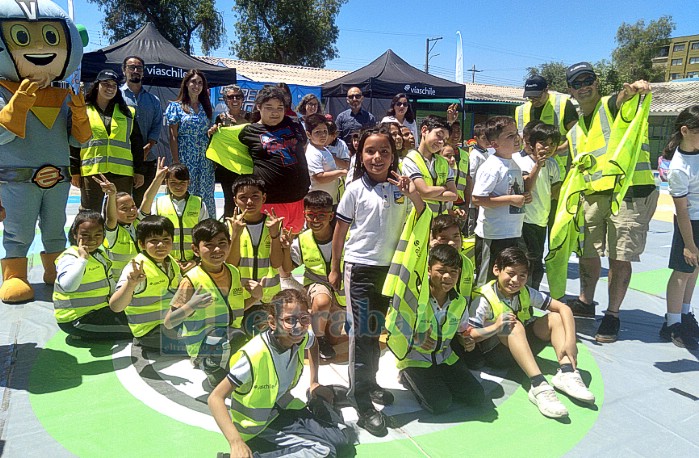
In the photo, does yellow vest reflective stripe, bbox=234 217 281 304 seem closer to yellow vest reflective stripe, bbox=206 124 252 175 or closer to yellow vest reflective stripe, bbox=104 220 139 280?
yellow vest reflective stripe, bbox=206 124 252 175

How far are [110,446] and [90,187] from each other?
288 centimetres

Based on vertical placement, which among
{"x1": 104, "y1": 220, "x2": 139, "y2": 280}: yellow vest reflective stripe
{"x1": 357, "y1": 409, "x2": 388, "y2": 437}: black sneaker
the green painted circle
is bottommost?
the green painted circle

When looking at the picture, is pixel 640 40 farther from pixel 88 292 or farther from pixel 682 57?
pixel 88 292

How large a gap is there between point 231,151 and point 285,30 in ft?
89.0

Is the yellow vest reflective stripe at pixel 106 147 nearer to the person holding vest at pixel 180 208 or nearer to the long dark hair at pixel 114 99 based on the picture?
the long dark hair at pixel 114 99

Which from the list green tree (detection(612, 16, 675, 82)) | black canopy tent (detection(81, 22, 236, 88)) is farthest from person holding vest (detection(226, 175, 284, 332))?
green tree (detection(612, 16, 675, 82))

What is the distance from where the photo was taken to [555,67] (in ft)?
136

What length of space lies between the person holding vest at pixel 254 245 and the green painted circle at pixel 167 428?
0.88 m

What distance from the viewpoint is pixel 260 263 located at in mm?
3287

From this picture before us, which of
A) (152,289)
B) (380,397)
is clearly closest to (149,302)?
(152,289)

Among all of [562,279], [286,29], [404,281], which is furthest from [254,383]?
[286,29]

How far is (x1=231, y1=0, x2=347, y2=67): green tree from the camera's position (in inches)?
1098

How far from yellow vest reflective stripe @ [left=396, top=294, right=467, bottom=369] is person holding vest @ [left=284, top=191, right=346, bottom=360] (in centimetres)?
58

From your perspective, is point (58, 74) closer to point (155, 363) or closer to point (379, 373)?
point (155, 363)
